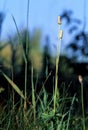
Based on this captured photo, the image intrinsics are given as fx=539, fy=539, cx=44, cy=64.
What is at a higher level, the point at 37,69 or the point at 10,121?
the point at 10,121

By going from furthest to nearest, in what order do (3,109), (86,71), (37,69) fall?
1. (86,71)
2. (37,69)
3. (3,109)

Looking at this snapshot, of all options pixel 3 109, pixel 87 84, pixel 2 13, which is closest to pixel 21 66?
pixel 87 84

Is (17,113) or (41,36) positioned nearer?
(17,113)

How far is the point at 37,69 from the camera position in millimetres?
5480

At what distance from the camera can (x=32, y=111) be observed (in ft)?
9.36

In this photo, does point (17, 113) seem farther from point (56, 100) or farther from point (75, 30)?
point (75, 30)

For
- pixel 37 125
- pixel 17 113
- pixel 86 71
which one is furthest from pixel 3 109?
pixel 86 71

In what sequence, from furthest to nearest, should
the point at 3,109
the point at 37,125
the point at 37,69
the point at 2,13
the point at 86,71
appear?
the point at 86,71 < the point at 37,69 < the point at 2,13 < the point at 3,109 < the point at 37,125

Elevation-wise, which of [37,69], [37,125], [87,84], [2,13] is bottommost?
[87,84]

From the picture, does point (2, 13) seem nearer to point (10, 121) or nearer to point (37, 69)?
point (10, 121)

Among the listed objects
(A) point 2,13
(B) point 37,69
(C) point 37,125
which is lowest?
(B) point 37,69

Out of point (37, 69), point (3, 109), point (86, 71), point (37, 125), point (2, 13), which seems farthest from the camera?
point (86, 71)

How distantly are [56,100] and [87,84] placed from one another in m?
3.01

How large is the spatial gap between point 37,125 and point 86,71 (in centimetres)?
320
